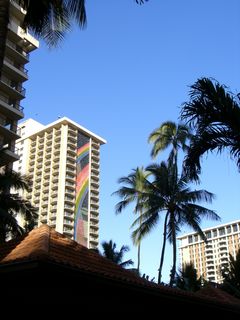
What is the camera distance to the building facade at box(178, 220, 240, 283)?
176 meters

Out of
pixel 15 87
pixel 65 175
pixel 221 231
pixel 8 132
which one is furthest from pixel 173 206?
pixel 221 231

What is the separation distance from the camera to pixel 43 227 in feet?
35.1

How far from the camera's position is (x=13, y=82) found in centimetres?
6050

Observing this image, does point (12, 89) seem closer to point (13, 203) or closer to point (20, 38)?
point (20, 38)

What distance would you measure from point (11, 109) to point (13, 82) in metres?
5.71

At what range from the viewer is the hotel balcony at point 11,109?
55.8 meters

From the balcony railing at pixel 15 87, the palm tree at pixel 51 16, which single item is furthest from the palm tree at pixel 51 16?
the balcony railing at pixel 15 87

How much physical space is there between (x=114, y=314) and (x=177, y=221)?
2312 centimetres

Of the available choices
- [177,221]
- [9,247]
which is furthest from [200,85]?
[177,221]

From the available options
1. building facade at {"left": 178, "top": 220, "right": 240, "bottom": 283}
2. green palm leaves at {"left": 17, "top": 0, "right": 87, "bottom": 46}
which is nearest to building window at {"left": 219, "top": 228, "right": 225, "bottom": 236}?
building facade at {"left": 178, "top": 220, "right": 240, "bottom": 283}

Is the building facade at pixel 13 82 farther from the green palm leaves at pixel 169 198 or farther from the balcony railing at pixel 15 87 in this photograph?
the green palm leaves at pixel 169 198

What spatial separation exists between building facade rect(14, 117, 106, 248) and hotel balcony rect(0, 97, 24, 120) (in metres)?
70.1

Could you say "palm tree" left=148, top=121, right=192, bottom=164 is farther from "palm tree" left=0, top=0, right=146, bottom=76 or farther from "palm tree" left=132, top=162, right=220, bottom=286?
"palm tree" left=0, top=0, right=146, bottom=76

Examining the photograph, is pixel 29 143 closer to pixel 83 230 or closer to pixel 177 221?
pixel 83 230
